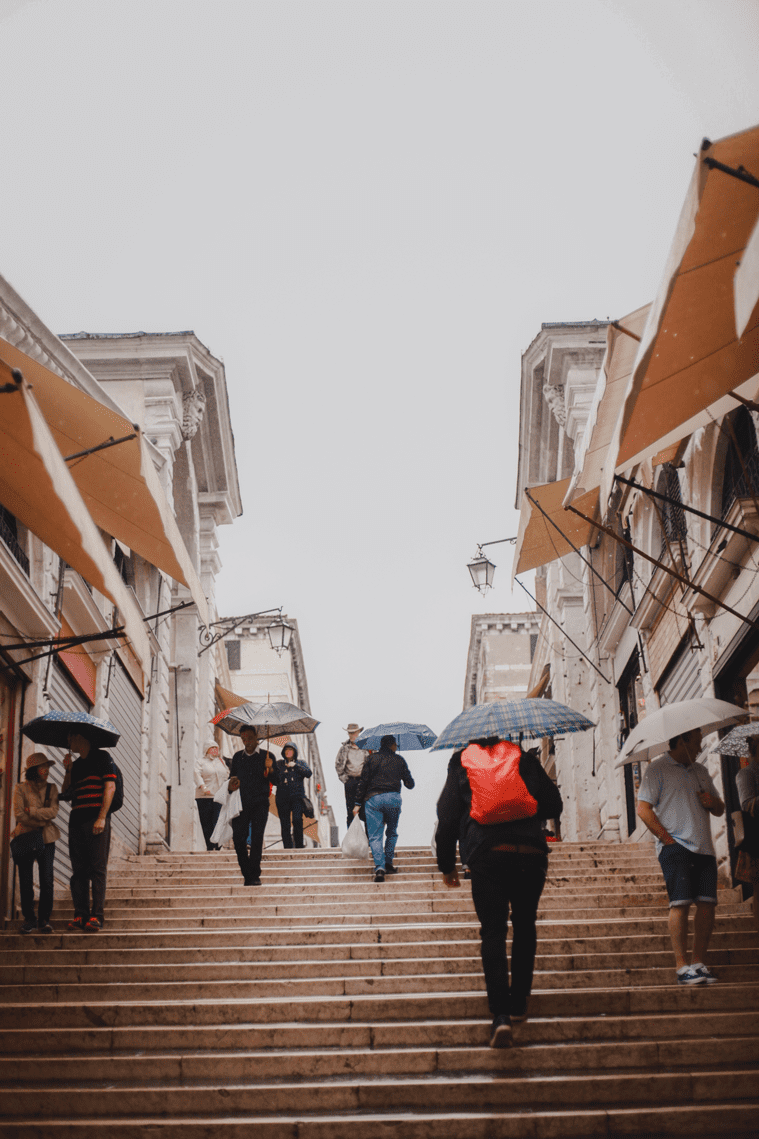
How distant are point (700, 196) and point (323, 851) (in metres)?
10.1

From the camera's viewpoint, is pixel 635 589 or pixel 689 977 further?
pixel 635 589

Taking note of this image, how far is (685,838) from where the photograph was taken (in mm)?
7113

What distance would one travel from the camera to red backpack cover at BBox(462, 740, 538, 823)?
633cm

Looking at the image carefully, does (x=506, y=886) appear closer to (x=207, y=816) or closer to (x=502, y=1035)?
(x=502, y=1035)

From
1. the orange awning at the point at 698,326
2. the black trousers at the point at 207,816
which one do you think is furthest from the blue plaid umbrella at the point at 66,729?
the black trousers at the point at 207,816

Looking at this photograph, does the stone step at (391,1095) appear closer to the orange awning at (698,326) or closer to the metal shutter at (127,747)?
the orange awning at (698,326)

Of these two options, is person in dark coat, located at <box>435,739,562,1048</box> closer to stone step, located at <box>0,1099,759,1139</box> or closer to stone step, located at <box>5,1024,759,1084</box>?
stone step, located at <box>5,1024,759,1084</box>

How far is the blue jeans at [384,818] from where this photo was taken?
1189cm

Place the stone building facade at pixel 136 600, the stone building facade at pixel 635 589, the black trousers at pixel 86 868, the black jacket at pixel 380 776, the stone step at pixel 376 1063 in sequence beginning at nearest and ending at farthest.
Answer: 1. the stone step at pixel 376 1063
2. the black trousers at pixel 86 868
3. the stone building facade at pixel 635 589
4. the stone building facade at pixel 136 600
5. the black jacket at pixel 380 776

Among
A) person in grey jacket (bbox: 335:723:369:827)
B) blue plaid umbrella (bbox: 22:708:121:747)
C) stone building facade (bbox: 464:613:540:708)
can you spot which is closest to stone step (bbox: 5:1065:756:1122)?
blue plaid umbrella (bbox: 22:708:121:747)

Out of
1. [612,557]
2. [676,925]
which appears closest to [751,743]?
[676,925]

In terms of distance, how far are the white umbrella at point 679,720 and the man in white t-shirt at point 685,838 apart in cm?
12

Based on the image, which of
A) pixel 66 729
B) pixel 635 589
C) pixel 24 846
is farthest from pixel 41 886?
pixel 635 589

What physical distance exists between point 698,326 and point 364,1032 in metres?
4.29
